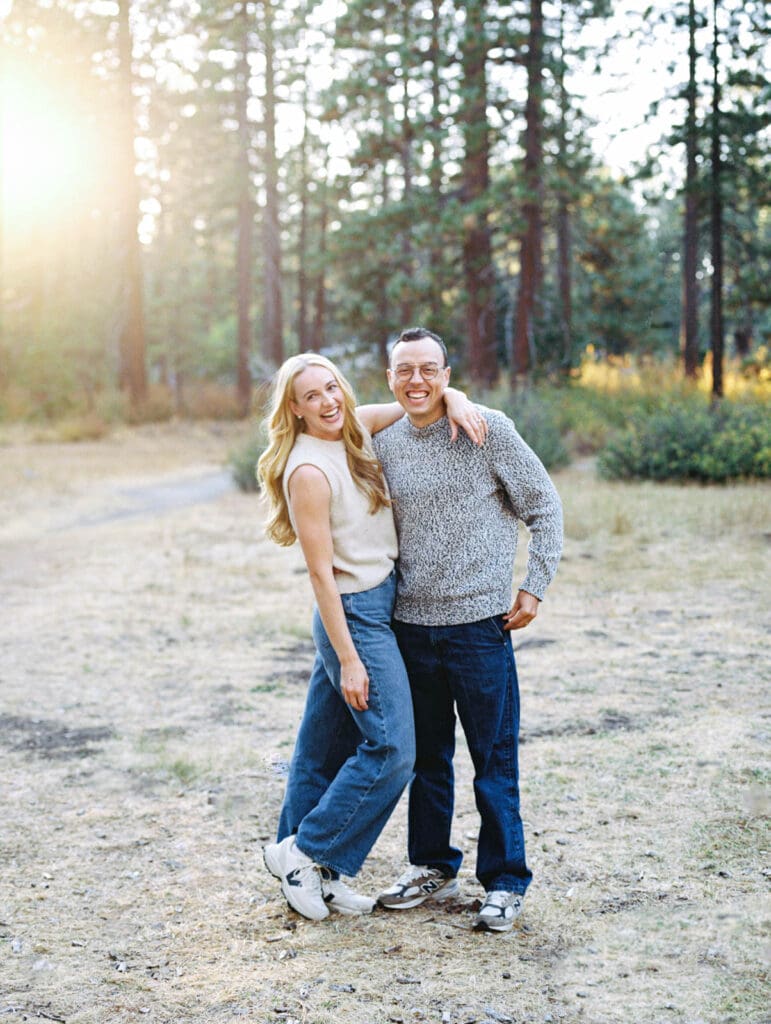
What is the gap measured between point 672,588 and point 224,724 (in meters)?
4.04

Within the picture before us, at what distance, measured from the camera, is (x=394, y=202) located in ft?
72.4

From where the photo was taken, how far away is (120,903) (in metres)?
3.83

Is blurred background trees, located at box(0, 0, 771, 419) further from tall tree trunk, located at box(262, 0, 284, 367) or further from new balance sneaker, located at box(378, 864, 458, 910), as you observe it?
new balance sneaker, located at box(378, 864, 458, 910)

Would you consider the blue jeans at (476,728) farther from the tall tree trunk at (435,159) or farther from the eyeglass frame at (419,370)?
the tall tree trunk at (435,159)

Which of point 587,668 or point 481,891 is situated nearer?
point 481,891

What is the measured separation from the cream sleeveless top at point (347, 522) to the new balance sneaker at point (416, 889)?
1.02 m

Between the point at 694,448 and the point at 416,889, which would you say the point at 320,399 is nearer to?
the point at 416,889

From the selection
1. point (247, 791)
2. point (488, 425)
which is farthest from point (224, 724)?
point (488, 425)

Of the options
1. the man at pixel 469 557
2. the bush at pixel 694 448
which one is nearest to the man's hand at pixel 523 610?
the man at pixel 469 557

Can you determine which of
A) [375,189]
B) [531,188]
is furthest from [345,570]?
[375,189]

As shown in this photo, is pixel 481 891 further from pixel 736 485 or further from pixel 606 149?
pixel 606 149

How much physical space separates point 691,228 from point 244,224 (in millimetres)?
14015

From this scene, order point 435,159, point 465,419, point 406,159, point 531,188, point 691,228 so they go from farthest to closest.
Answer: point 406,159
point 691,228
point 435,159
point 531,188
point 465,419

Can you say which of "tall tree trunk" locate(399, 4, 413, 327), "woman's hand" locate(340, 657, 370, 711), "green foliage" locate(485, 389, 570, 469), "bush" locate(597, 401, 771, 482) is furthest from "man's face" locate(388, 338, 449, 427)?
"tall tree trunk" locate(399, 4, 413, 327)
